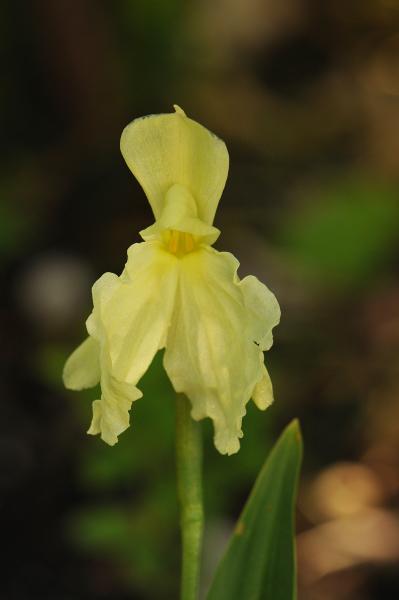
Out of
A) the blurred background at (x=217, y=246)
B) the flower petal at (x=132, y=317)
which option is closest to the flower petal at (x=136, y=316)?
the flower petal at (x=132, y=317)

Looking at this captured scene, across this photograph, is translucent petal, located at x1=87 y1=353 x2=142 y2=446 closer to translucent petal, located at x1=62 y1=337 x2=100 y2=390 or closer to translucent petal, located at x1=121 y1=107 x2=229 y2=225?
translucent petal, located at x1=62 y1=337 x2=100 y2=390

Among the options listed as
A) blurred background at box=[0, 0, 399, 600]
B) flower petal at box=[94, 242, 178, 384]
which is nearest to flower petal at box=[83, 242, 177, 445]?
flower petal at box=[94, 242, 178, 384]

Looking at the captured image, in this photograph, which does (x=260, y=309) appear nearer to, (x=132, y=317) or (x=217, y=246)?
(x=132, y=317)

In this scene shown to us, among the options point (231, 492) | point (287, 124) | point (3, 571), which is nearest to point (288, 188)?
point (287, 124)

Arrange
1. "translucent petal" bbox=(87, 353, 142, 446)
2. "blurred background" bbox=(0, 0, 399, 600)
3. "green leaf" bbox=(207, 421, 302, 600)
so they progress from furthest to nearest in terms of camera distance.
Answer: "blurred background" bbox=(0, 0, 399, 600), "green leaf" bbox=(207, 421, 302, 600), "translucent petal" bbox=(87, 353, 142, 446)

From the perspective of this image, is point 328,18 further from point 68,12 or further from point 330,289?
point 330,289
